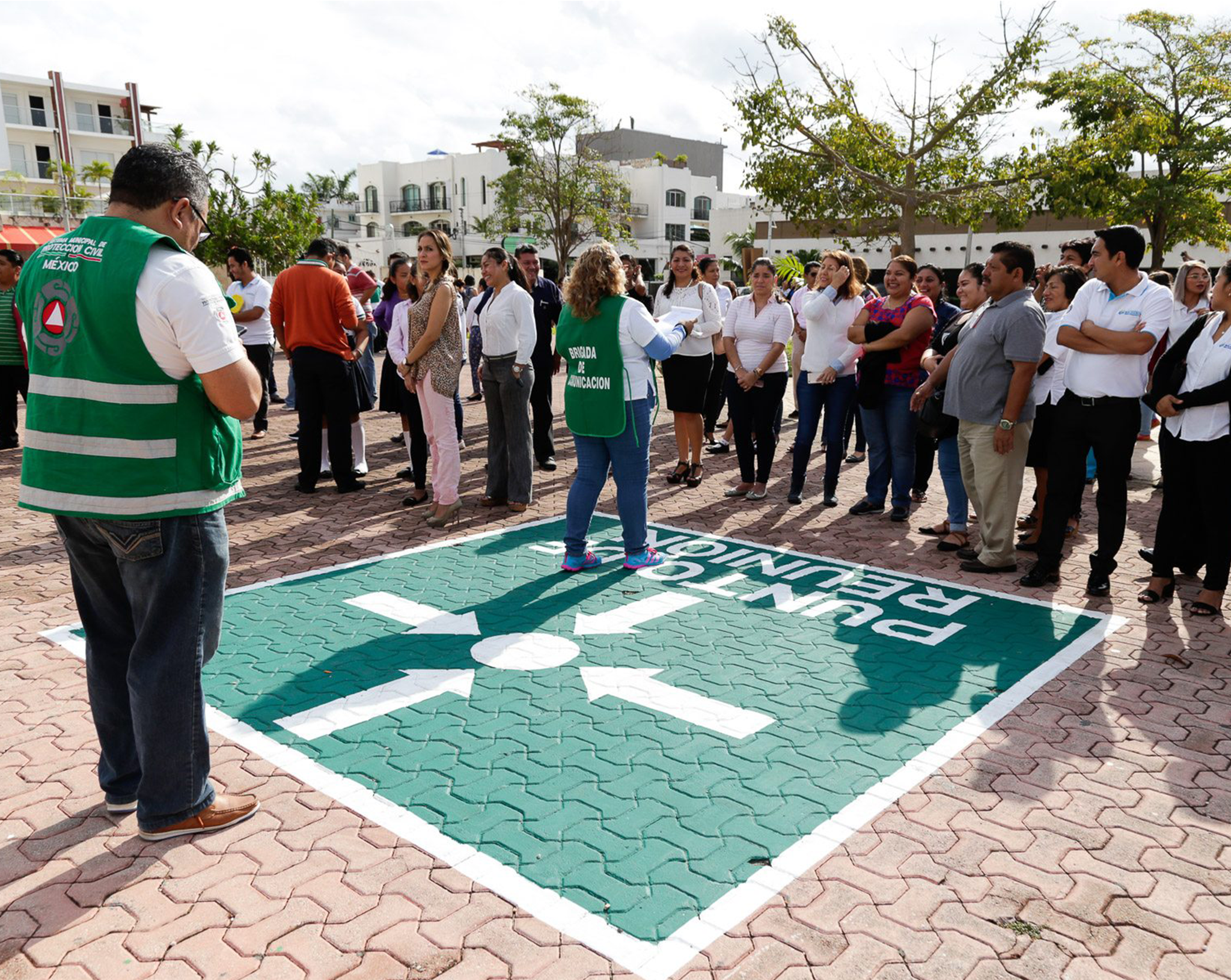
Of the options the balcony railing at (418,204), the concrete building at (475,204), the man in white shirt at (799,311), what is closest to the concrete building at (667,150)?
the concrete building at (475,204)

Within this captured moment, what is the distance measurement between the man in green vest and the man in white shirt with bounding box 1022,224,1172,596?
15.9ft

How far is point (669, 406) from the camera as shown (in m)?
8.84

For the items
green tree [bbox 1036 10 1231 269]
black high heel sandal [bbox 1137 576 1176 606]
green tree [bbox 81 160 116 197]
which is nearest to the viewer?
black high heel sandal [bbox 1137 576 1176 606]

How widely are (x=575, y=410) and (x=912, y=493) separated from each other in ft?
12.9

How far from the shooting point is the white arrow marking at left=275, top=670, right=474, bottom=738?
4.04 m

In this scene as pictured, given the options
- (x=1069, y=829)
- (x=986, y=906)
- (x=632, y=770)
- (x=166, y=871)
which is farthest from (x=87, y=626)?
(x=1069, y=829)

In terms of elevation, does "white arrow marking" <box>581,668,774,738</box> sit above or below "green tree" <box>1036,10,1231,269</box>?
below

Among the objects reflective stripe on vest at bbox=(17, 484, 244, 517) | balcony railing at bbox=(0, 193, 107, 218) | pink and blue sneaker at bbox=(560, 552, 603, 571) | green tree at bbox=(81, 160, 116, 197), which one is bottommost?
pink and blue sneaker at bbox=(560, 552, 603, 571)

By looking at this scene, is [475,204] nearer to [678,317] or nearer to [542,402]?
[542,402]

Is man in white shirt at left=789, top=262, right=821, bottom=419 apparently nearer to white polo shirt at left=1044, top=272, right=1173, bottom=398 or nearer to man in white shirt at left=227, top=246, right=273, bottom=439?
white polo shirt at left=1044, top=272, right=1173, bottom=398

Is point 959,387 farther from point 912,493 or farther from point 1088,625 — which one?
point 912,493

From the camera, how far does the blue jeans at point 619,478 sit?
6.14 metres

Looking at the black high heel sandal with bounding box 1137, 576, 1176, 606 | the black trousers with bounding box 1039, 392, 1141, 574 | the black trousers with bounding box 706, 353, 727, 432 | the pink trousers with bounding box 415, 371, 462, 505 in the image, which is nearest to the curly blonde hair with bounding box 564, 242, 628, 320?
the pink trousers with bounding box 415, 371, 462, 505

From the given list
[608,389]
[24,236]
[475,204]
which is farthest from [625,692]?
[475,204]
